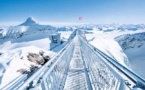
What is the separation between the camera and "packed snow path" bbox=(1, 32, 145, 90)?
280cm

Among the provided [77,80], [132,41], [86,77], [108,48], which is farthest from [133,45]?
[77,80]

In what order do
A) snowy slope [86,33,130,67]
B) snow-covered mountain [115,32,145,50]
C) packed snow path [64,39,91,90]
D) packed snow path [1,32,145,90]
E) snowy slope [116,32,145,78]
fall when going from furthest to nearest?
snow-covered mountain [115,32,145,50], snowy slope [116,32,145,78], snowy slope [86,33,130,67], packed snow path [64,39,91,90], packed snow path [1,32,145,90]

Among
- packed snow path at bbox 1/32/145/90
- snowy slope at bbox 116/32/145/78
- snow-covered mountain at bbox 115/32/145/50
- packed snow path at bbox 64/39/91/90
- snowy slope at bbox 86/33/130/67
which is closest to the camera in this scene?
packed snow path at bbox 1/32/145/90

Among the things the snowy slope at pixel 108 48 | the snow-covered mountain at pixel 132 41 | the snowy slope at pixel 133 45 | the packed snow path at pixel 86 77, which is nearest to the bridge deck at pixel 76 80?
the packed snow path at pixel 86 77

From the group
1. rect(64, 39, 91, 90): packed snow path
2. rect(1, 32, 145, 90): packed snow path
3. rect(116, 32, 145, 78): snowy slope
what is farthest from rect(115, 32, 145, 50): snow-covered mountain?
rect(1, 32, 145, 90): packed snow path

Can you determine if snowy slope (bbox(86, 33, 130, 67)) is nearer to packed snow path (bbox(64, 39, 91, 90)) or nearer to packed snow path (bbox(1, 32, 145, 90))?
packed snow path (bbox(64, 39, 91, 90))

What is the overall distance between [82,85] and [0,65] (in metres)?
5.59

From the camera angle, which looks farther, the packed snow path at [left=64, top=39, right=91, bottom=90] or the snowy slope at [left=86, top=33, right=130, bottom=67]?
the snowy slope at [left=86, top=33, right=130, bottom=67]

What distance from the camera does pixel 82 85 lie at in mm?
6582

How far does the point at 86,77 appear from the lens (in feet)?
25.2

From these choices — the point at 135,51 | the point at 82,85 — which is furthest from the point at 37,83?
the point at 135,51

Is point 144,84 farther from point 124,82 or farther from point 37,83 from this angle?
point 37,83

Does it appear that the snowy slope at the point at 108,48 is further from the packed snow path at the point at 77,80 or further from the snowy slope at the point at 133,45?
the snowy slope at the point at 133,45

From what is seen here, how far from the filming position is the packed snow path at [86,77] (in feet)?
9.19
